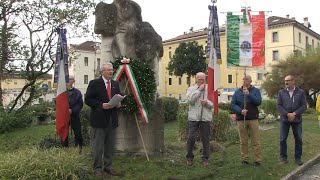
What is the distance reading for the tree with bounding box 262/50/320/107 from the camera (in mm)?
31922

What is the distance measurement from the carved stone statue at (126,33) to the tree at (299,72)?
24.9m

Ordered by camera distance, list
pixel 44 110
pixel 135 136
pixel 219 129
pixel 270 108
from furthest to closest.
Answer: pixel 270 108 → pixel 44 110 → pixel 219 129 → pixel 135 136

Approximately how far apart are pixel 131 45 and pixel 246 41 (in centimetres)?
258

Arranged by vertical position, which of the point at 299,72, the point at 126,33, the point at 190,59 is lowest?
the point at 126,33

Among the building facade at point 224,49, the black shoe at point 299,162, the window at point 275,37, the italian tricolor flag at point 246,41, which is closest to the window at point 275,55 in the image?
the building facade at point 224,49

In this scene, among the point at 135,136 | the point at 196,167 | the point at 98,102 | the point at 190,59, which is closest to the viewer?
the point at 98,102

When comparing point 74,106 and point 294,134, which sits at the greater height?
point 74,106

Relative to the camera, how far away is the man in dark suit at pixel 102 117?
6402 millimetres

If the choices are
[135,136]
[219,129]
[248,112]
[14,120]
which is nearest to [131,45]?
[135,136]

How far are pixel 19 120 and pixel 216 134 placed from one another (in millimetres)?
9592

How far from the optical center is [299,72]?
106 feet

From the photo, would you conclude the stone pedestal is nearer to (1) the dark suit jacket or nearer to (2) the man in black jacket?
(2) the man in black jacket

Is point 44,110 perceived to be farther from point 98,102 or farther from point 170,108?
point 98,102

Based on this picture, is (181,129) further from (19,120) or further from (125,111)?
(19,120)
